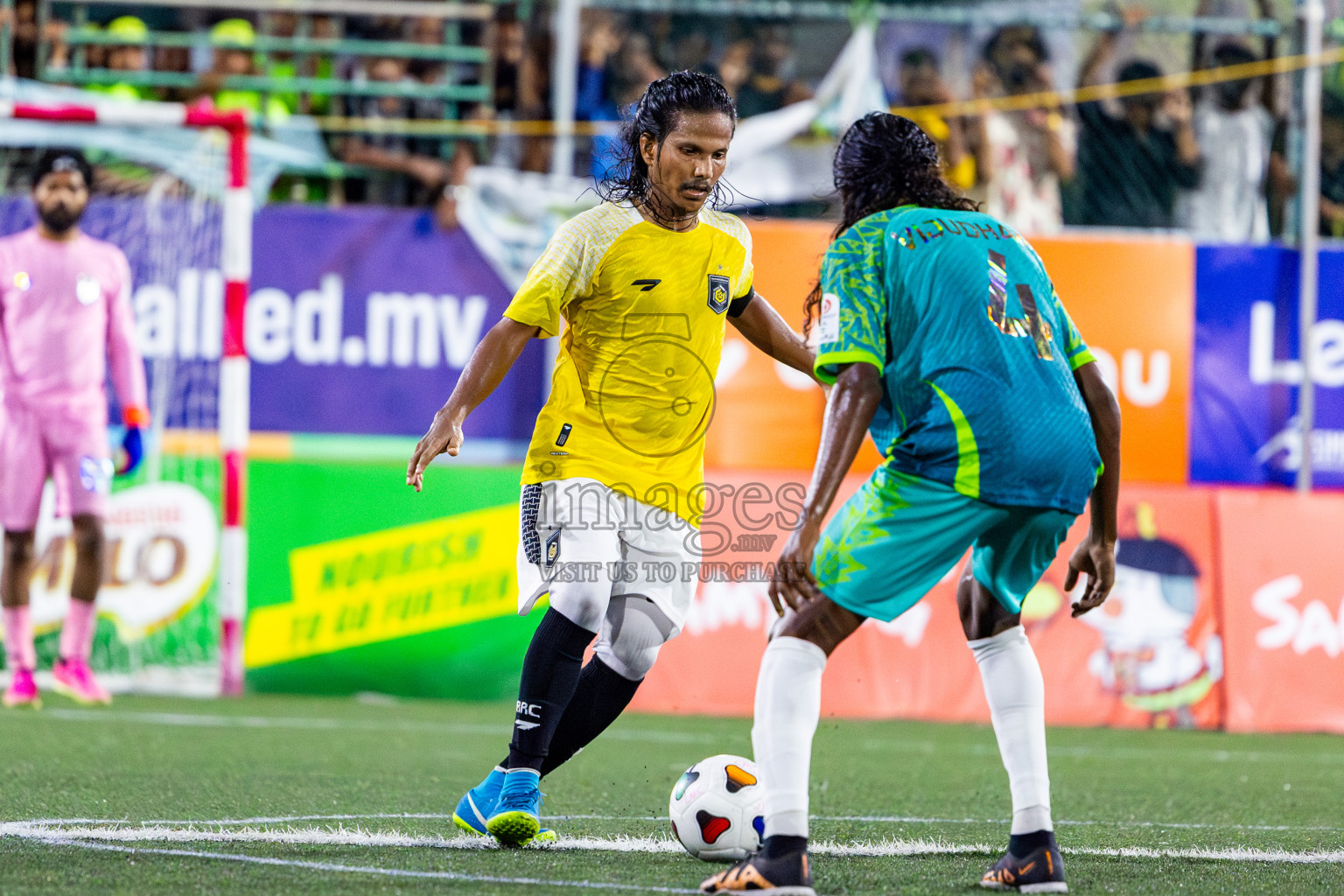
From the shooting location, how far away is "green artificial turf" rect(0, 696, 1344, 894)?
384 centimetres

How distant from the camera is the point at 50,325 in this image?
871 centimetres

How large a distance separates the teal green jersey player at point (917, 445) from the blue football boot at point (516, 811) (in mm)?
742

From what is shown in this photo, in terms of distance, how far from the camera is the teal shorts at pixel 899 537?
3.56 m

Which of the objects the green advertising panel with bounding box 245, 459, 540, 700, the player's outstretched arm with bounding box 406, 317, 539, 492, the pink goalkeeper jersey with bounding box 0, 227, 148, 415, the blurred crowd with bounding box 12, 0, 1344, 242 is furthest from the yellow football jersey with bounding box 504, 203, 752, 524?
the blurred crowd with bounding box 12, 0, 1344, 242

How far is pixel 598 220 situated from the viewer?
443 cm

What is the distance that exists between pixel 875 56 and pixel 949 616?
4323mm

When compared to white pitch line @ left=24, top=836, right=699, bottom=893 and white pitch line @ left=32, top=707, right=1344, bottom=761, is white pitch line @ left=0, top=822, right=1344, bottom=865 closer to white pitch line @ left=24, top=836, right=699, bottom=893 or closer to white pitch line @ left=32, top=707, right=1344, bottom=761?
white pitch line @ left=24, top=836, right=699, bottom=893

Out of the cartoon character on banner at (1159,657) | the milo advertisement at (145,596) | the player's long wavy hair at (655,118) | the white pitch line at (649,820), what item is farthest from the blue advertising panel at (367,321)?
the player's long wavy hair at (655,118)

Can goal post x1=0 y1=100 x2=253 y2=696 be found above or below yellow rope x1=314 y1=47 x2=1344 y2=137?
below

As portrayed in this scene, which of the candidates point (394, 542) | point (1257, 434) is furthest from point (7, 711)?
point (1257, 434)

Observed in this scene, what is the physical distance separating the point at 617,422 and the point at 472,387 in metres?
0.43

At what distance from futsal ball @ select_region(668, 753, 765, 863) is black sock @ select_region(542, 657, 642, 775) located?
0.33 meters

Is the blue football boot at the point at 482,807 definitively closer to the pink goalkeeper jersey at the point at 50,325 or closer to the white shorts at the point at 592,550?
the white shorts at the point at 592,550

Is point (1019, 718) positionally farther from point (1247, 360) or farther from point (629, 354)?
point (1247, 360)
